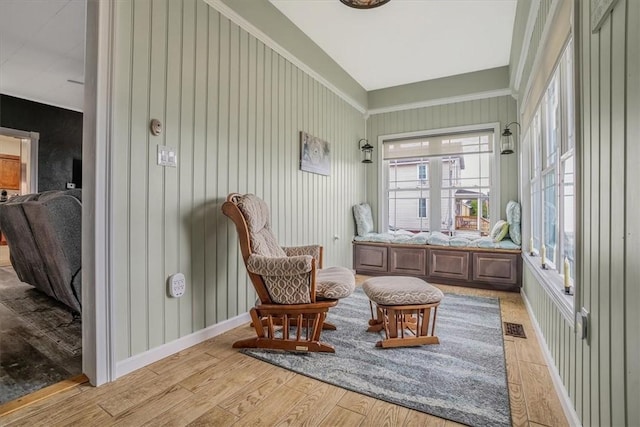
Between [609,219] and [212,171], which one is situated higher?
[212,171]

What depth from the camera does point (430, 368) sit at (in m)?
1.84

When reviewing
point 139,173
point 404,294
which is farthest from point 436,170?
point 139,173

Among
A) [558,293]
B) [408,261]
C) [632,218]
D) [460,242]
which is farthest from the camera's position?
[408,261]

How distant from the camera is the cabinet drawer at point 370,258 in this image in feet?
14.7

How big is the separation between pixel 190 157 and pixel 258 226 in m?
0.67

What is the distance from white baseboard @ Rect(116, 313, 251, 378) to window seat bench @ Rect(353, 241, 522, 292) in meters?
2.38

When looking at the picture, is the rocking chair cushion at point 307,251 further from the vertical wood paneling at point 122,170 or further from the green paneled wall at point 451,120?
the green paneled wall at point 451,120

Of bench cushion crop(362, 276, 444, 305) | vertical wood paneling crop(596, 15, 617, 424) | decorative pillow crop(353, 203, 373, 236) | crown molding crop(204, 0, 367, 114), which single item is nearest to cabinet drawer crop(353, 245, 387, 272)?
decorative pillow crop(353, 203, 373, 236)

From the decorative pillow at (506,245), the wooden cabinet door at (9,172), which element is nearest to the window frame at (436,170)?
the decorative pillow at (506,245)

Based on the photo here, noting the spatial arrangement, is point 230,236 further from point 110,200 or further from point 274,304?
point 110,200

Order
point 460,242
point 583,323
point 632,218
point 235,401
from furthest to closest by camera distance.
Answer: point 460,242
point 235,401
point 583,323
point 632,218

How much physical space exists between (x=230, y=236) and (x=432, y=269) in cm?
281

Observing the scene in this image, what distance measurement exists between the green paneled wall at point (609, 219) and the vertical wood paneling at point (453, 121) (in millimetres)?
3327

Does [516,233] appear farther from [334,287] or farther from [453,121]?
[334,287]
